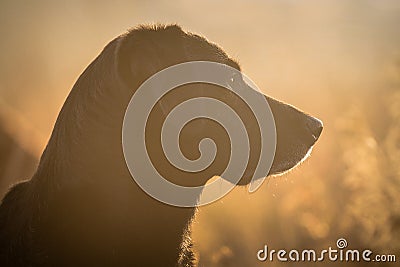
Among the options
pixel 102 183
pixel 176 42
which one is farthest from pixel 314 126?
pixel 102 183

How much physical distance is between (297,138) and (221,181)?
1.13 feet

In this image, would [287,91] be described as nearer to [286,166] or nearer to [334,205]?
[334,205]

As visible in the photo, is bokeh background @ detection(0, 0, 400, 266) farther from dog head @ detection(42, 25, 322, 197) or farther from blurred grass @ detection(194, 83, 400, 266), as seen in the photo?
dog head @ detection(42, 25, 322, 197)

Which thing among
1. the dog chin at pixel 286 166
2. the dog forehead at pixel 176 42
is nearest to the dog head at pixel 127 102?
the dog forehead at pixel 176 42

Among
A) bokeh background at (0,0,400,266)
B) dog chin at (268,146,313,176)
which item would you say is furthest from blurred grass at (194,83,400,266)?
dog chin at (268,146,313,176)

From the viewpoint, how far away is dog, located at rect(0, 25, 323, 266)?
1.81 m

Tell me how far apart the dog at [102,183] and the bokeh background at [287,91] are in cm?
157

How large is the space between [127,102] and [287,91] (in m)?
2.42

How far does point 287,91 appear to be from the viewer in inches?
162

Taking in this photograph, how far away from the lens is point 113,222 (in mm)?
1865

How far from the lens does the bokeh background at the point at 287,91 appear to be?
3754 mm

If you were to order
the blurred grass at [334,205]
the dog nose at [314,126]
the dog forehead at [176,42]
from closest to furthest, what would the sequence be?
1. the dog forehead at [176,42]
2. the dog nose at [314,126]
3. the blurred grass at [334,205]

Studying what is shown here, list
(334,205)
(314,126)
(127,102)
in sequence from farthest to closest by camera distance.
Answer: (334,205) → (314,126) → (127,102)

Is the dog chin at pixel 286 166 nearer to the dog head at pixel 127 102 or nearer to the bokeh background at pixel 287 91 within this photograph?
the dog head at pixel 127 102
